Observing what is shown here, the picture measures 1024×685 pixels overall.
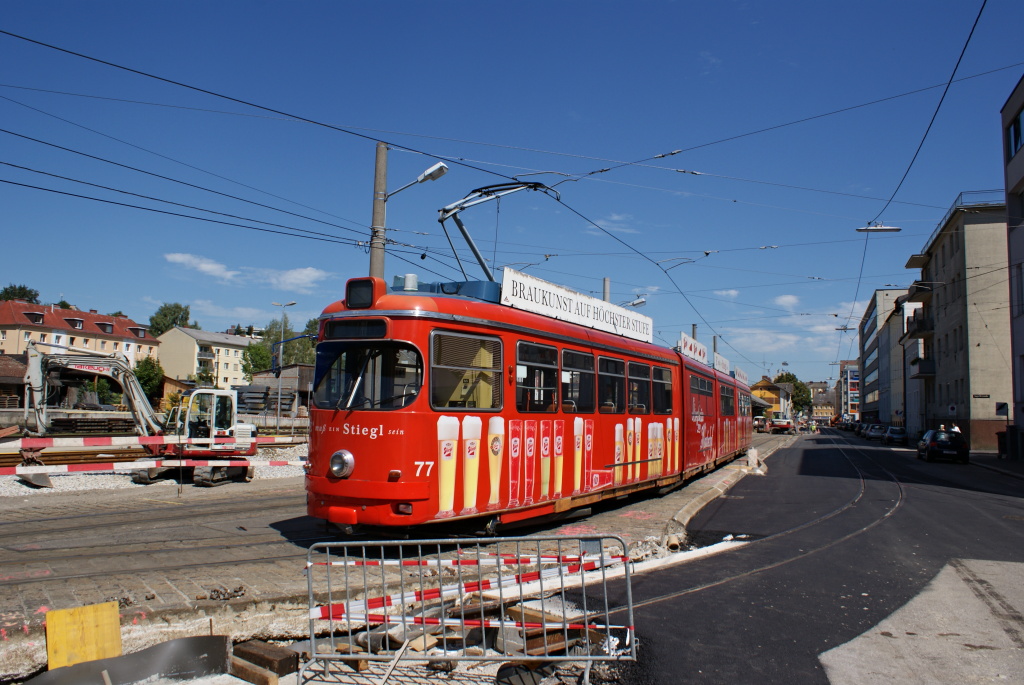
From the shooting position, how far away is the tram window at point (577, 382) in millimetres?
10398

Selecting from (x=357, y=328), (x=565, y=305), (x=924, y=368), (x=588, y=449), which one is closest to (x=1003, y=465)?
(x=924, y=368)

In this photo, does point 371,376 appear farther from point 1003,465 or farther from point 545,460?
point 1003,465

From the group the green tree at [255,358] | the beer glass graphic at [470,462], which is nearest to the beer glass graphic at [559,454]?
the beer glass graphic at [470,462]

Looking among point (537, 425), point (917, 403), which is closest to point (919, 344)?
point (917, 403)

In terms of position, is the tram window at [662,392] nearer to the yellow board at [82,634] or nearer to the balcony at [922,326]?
the yellow board at [82,634]

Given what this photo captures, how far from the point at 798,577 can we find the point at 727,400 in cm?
1639

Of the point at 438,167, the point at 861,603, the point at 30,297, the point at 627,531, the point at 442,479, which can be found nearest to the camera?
the point at 861,603

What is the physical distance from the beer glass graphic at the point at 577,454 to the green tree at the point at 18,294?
107 m

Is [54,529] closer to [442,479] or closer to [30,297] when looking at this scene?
[442,479]

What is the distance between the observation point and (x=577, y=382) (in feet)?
35.3

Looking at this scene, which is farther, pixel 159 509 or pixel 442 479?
pixel 159 509

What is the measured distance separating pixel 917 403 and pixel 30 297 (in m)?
107

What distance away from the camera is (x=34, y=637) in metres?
5.03

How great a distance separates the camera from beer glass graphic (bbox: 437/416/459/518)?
8000 mm
